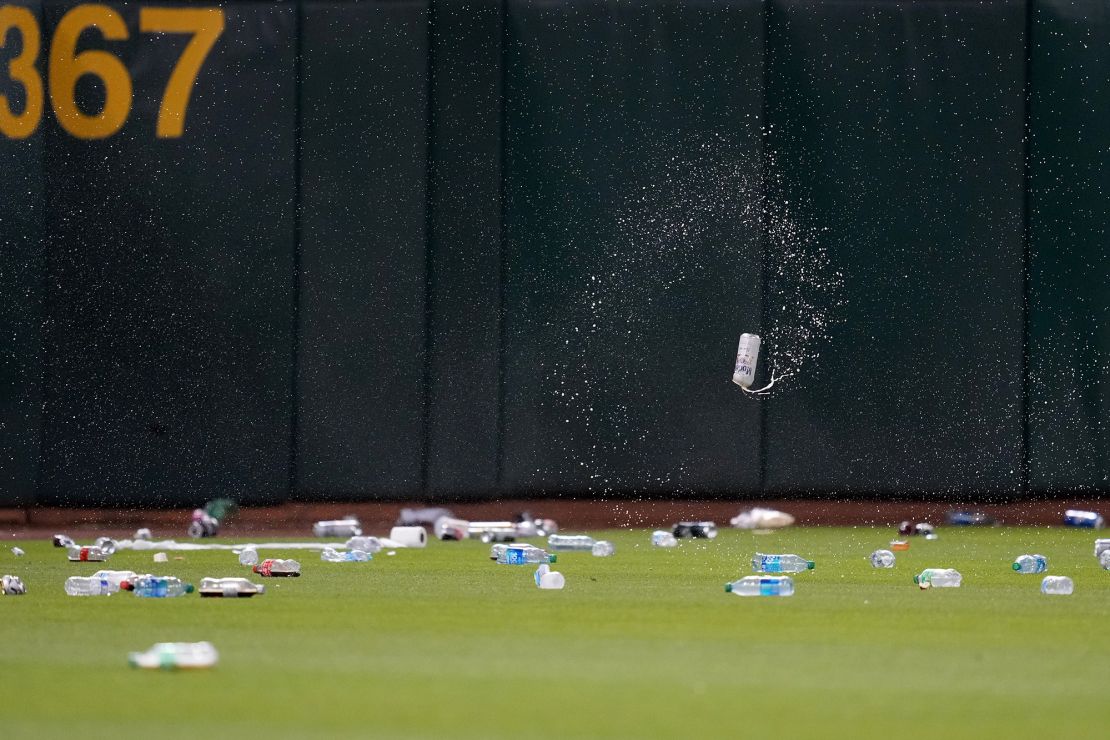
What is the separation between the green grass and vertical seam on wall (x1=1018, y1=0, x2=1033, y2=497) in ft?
9.75

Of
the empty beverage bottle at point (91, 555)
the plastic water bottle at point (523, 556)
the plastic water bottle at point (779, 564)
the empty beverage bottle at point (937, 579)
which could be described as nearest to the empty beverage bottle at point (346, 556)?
the plastic water bottle at point (523, 556)

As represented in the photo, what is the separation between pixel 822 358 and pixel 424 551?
100 inches

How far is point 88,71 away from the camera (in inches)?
348

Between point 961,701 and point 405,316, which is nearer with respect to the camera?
point 961,701

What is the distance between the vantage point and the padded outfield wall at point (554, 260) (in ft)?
28.7

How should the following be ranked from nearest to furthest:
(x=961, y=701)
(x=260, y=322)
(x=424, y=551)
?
(x=961, y=701) → (x=424, y=551) → (x=260, y=322)

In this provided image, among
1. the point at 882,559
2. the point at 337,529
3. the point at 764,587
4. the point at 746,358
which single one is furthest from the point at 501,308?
the point at 764,587

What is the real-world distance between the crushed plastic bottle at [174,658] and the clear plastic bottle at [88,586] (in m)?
1.71

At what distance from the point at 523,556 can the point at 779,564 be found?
1.03 meters

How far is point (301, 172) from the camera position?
28.8 feet

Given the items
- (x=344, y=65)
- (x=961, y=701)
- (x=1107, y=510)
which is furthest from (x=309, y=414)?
(x=961, y=701)

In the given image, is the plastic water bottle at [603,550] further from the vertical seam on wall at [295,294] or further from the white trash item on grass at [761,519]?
the vertical seam on wall at [295,294]

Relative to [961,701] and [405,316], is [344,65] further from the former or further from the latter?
[961,701]

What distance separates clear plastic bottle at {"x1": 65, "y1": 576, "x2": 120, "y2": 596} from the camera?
16.1 ft
